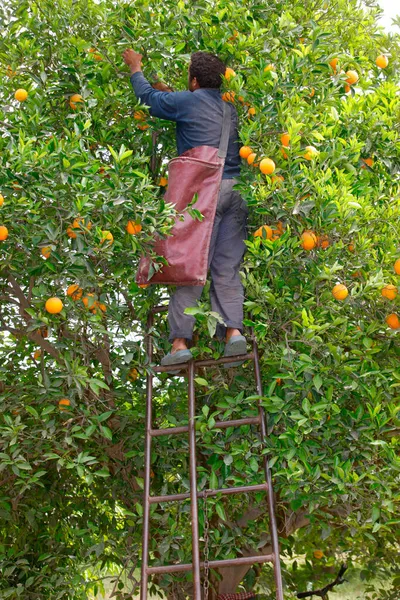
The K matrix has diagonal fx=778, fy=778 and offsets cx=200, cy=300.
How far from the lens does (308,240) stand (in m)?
3.62

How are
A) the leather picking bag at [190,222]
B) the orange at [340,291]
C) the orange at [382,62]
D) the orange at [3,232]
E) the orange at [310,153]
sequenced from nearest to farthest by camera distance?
1. the orange at [3,232]
2. the orange at [340,291]
3. the orange at [310,153]
4. the leather picking bag at [190,222]
5. the orange at [382,62]

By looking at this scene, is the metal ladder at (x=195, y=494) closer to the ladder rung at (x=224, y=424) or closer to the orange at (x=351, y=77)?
the ladder rung at (x=224, y=424)

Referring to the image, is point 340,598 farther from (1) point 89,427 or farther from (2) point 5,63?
(2) point 5,63

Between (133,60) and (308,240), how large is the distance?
4.60 ft

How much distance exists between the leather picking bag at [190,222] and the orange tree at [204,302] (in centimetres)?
12

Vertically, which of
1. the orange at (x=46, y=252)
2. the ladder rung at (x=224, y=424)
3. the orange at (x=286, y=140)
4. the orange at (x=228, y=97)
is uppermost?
the orange at (x=228, y=97)

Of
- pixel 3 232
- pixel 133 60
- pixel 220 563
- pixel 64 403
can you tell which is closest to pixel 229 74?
pixel 133 60

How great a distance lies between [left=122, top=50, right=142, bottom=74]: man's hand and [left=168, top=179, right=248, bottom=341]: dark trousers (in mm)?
764

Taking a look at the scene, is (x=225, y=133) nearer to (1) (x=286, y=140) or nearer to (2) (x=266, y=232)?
(1) (x=286, y=140)

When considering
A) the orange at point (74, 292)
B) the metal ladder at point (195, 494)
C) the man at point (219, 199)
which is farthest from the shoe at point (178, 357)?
the orange at point (74, 292)

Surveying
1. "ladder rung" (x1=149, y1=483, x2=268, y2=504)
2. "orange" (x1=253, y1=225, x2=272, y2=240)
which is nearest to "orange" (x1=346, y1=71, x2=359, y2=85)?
"orange" (x1=253, y1=225, x2=272, y2=240)

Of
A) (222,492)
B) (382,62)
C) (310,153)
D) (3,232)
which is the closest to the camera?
(3,232)

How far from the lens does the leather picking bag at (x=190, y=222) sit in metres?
3.77

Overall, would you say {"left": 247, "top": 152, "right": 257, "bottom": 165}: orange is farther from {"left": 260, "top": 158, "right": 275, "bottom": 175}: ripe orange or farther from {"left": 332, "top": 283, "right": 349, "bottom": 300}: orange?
{"left": 332, "top": 283, "right": 349, "bottom": 300}: orange
